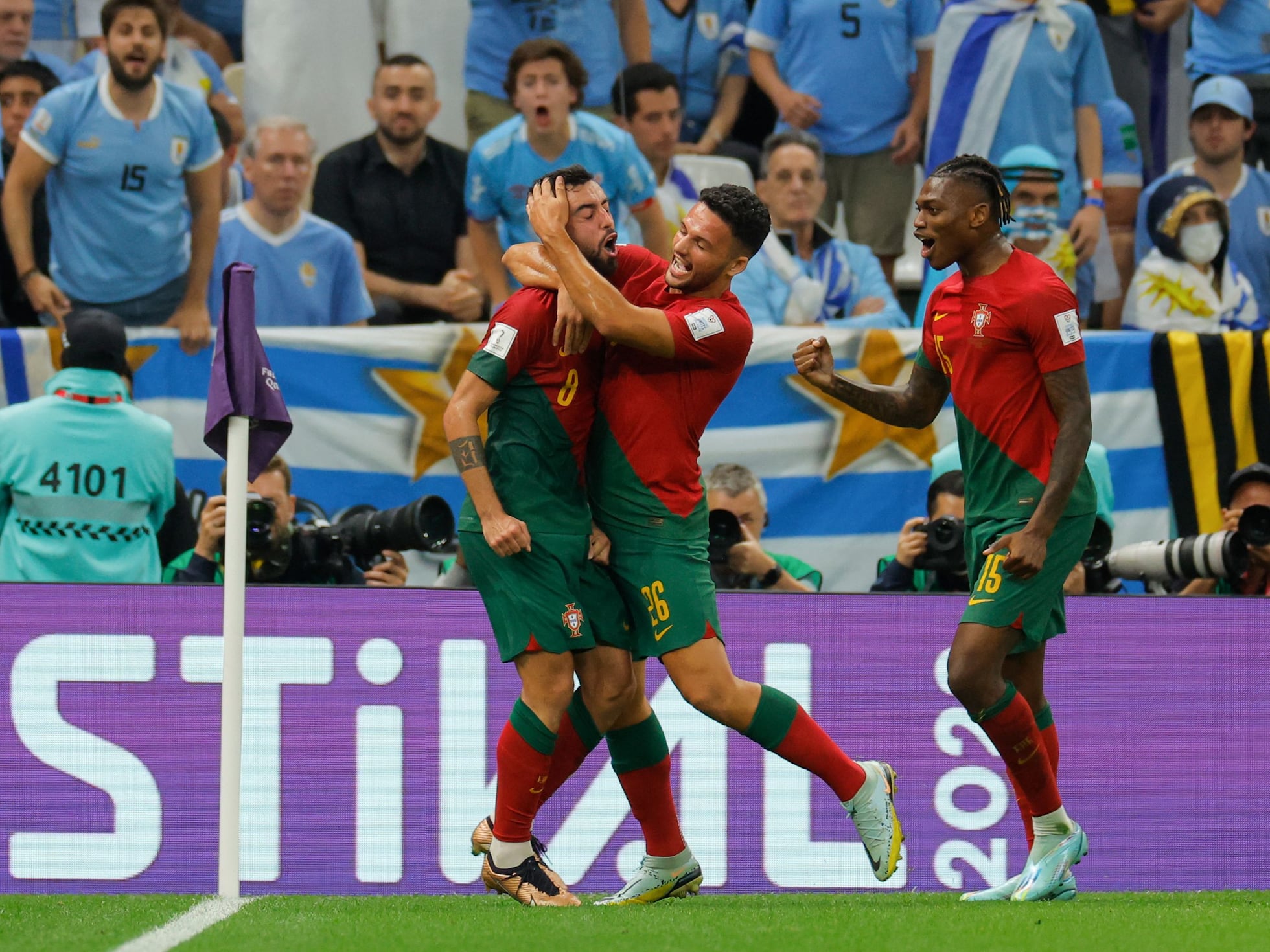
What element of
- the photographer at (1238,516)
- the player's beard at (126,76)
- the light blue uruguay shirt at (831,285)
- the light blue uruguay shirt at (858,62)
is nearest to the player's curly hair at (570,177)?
the photographer at (1238,516)

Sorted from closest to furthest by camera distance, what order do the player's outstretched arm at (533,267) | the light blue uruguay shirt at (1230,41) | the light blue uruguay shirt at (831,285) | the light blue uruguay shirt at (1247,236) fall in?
1. the player's outstretched arm at (533,267)
2. the light blue uruguay shirt at (831,285)
3. the light blue uruguay shirt at (1247,236)
4. the light blue uruguay shirt at (1230,41)

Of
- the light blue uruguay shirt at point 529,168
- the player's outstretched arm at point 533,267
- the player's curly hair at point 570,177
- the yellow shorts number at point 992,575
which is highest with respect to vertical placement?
the light blue uruguay shirt at point 529,168

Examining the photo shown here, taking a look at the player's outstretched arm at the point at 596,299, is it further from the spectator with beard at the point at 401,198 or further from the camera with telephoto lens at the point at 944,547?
the spectator with beard at the point at 401,198

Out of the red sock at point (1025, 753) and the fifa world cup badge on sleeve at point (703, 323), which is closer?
the fifa world cup badge on sleeve at point (703, 323)

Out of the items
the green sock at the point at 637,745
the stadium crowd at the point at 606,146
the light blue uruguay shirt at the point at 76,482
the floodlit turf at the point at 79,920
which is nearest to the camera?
Result: the floodlit turf at the point at 79,920

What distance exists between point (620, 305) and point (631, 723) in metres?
1.32

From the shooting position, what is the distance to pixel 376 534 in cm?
693

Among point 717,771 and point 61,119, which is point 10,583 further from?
point 61,119

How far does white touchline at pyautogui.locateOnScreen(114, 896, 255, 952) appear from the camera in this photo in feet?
Result: 14.0

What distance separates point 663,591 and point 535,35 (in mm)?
5457

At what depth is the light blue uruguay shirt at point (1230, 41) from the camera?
1061 centimetres

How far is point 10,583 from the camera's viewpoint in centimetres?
646

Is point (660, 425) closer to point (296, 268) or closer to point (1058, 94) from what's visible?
point (296, 268)

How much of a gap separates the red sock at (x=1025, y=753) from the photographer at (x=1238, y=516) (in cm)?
200
